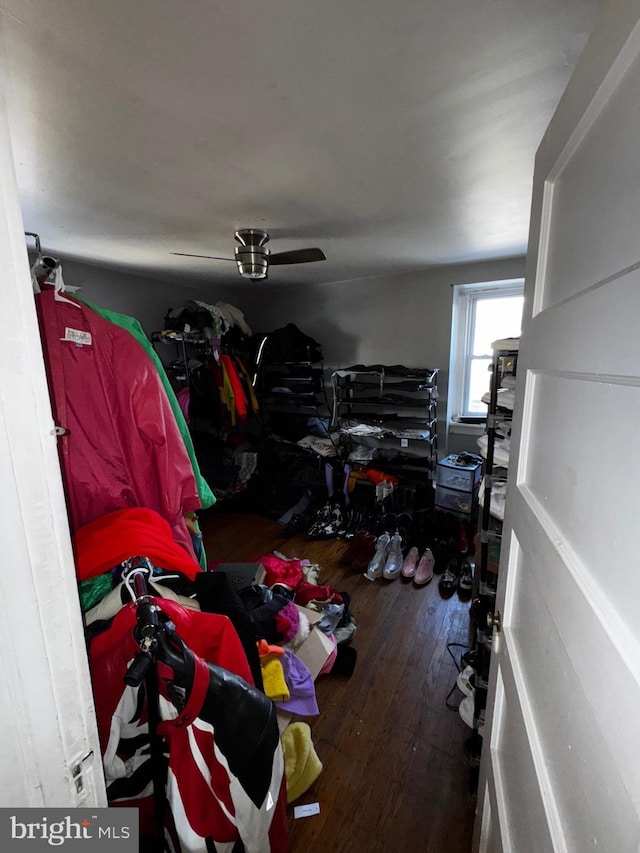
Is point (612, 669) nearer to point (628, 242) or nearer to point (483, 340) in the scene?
point (628, 242)

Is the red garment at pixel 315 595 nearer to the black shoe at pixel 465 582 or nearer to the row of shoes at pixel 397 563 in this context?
the row of shoes at pixel 397 563

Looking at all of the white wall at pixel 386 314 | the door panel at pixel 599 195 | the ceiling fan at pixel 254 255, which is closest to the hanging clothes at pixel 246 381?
the white wall at pixel 386 314

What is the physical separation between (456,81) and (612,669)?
131 centimetres

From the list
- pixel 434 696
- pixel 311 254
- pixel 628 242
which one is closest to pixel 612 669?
pixel 628 242

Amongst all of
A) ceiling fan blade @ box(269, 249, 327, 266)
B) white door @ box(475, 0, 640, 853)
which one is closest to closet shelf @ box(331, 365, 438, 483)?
ceiling fan blade @ box(269, 249, 327, 266)

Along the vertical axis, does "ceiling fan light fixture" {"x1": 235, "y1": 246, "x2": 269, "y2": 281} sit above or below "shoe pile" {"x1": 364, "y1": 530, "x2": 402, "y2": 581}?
above

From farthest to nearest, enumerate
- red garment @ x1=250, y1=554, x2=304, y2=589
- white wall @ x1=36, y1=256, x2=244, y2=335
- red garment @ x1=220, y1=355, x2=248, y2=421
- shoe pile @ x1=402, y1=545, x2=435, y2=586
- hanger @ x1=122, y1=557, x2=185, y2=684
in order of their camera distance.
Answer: red garment @ x1=220, y1=355, x2=248, y2=421, white wall @ x1=36, y1=256, x2=244, y2=335, shoe pile @ x1=402, y1=545, x2=435, y2=586, red garment @ x1=250, y1=554, x2=304, y2=589, hanger @ x1=122, y1=557, x2=185, y2=684

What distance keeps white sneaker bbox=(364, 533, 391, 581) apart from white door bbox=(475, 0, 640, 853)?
1695 millimetres

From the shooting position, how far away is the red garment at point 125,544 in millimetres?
940

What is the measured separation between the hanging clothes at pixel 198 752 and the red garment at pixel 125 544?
21 centimetres

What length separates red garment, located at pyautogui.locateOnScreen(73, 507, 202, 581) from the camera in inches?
37.0

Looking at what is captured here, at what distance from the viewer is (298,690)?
1.49 meters

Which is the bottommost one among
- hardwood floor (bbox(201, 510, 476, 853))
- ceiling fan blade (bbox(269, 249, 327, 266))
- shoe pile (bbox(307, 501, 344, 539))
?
hardwood floor (bbox(201, 510, 476, 853))

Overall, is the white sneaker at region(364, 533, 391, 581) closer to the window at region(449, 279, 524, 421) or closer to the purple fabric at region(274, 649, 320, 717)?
the purple fabric at region(274, 649, 320, 717)
